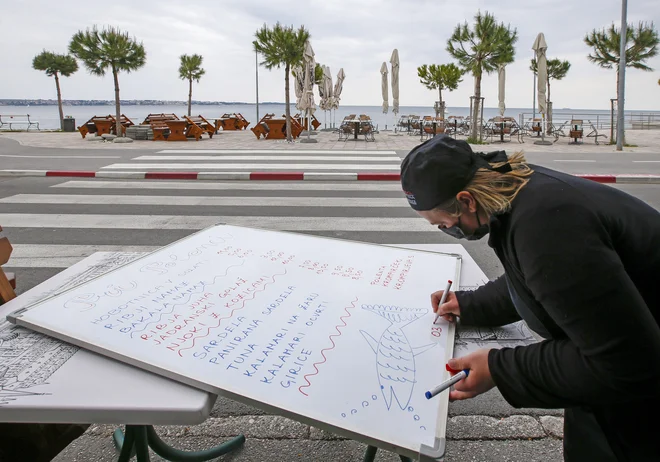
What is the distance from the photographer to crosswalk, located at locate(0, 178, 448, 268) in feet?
21.4

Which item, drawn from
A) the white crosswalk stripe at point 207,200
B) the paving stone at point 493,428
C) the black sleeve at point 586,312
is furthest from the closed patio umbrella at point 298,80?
the black sleeve at point 586,312

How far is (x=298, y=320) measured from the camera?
2096 millimetres

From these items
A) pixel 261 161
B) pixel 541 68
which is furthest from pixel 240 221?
pixel 541 68

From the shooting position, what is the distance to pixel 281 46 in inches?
842

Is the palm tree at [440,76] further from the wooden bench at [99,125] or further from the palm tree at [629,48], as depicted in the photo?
the wooden bench at [99,125]

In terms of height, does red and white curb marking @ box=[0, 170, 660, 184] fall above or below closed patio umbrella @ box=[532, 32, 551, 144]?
below

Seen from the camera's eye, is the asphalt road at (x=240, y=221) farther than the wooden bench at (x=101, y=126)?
No

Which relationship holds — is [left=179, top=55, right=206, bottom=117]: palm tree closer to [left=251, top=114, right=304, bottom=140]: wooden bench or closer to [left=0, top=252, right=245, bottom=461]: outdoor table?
[left=251, top=114, right=304, bottom=140]: wooden bench

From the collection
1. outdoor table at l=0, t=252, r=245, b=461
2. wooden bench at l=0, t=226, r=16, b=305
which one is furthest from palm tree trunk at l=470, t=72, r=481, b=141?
outdoor table at l=0, t=252, r=245, b=461

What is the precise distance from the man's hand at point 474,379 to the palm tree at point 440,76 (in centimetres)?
3223

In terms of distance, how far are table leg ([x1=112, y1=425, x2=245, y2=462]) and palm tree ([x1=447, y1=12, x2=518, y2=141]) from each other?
20.3 meters

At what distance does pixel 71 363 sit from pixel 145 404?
17.1 inches

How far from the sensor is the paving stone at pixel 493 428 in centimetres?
283

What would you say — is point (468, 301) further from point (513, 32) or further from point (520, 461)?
point (513, 32)
